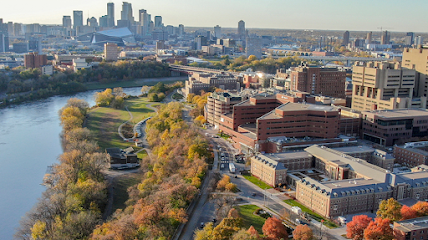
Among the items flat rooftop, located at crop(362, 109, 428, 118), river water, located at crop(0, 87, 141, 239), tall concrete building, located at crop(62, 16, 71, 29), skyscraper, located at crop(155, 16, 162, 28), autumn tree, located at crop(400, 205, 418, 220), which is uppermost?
skyscraper, located at crop(155, 16, 162, 28)

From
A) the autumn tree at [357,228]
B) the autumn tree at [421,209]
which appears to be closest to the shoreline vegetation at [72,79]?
the autumn tree at [357,228]

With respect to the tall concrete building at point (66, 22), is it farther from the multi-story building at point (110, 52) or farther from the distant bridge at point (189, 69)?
the distant bridge at point (189, 69)

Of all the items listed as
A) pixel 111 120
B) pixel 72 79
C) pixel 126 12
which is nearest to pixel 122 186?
pixel 111 120

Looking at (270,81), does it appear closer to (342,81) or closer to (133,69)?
(342,81)

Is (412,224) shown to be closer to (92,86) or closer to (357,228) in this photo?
(357,228)

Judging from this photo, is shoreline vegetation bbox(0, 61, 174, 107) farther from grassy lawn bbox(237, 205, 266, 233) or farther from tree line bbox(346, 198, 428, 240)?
tree line bbox(346, 198, 428, 240)

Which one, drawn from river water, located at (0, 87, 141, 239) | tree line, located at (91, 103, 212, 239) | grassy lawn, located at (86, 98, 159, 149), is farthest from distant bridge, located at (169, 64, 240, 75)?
tree line, located at (91, 103, 212, 239)
